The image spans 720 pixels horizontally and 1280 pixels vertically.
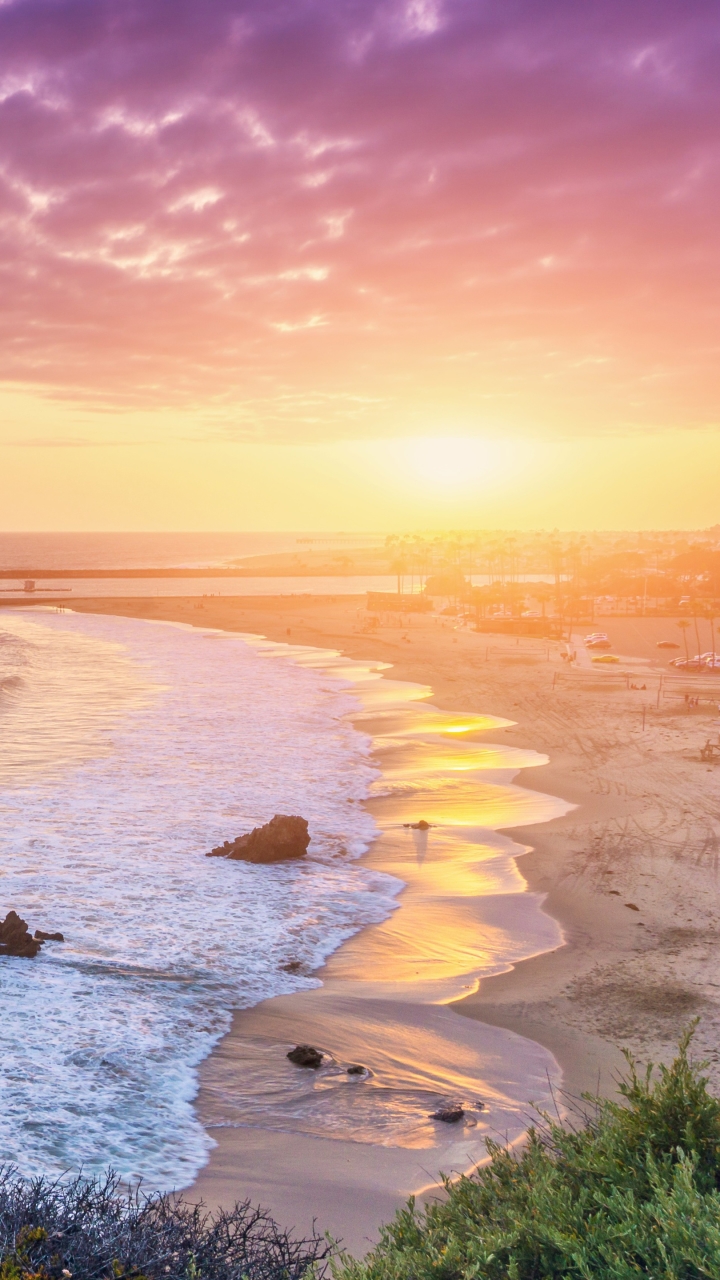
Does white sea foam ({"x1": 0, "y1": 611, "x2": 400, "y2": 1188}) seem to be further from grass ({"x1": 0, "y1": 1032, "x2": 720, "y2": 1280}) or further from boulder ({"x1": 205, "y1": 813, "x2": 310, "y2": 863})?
grass ({"x1": 0, "y1": 1032, "x2": 720, "y2": 1280})

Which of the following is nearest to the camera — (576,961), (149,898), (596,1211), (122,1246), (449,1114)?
(596,1211)

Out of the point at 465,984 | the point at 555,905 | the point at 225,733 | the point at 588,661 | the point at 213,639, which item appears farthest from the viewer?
the point at 213,639

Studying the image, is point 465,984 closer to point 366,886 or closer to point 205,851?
point 366,886

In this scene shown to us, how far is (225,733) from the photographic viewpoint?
34062 millimetres

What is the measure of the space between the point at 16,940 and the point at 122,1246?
8967 millimetres

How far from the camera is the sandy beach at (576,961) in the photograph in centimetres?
898

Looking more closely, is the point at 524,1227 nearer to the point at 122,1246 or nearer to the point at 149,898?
the point at 122,1246

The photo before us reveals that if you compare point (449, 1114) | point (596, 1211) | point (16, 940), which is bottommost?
point (449, 1114)

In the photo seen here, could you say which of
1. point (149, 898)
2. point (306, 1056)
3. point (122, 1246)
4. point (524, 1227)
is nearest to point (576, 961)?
point (306, 1056)

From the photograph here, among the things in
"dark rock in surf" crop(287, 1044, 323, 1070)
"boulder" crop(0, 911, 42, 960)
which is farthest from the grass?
"boulder" crop(0, 911, 42, 960)

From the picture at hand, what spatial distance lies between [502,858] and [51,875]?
10299 mm

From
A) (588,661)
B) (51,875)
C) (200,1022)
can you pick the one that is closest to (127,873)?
(51,875)

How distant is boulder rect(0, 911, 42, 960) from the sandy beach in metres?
4.03

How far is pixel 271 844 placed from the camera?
64.9 feet
